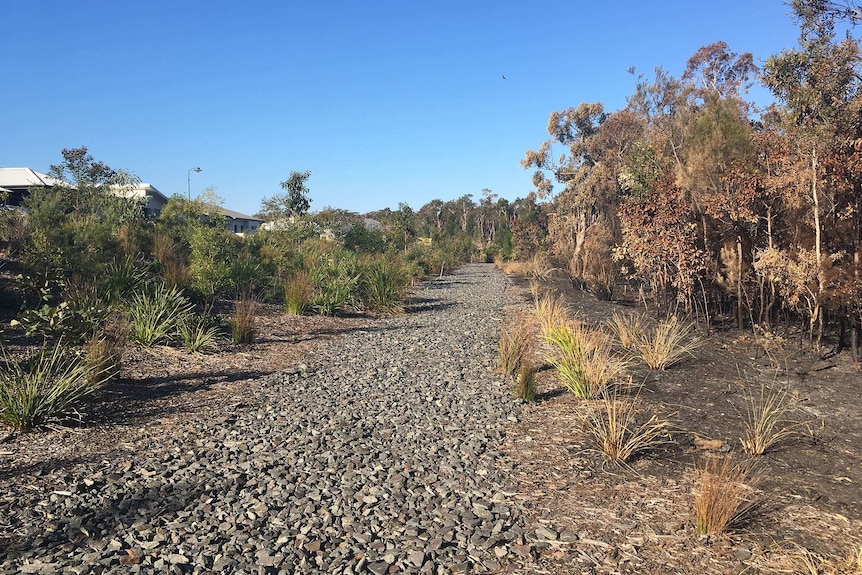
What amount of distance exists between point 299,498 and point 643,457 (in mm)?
2770

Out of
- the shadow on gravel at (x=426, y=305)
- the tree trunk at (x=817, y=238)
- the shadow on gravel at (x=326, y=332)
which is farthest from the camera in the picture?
the shadow on gravel at (x=426, y=305)

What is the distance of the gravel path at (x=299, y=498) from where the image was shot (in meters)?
3.39

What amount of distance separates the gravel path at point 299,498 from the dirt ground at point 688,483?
1.12ft

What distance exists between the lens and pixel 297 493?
14.0 ft

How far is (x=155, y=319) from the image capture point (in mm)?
8750

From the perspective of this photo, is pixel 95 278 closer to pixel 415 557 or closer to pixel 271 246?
pixel 415 557

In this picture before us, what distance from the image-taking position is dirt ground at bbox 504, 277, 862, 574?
3475mm

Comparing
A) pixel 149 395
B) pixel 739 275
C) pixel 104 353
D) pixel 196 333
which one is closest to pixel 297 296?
pixel 196 333

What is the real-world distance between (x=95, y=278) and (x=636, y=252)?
9990 millimetres

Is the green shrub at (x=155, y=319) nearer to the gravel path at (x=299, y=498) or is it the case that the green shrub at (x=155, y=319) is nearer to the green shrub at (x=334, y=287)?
the gravel path at (x=299, y=498)

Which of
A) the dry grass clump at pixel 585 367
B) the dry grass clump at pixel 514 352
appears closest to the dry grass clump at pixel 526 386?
the dry grass clump at pixel 585 367

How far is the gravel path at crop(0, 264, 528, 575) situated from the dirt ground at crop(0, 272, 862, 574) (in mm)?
258

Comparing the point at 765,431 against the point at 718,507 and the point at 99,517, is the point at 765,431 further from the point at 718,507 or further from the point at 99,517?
the point at 99,517

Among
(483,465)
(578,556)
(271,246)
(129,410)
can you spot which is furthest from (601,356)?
(271,246)
